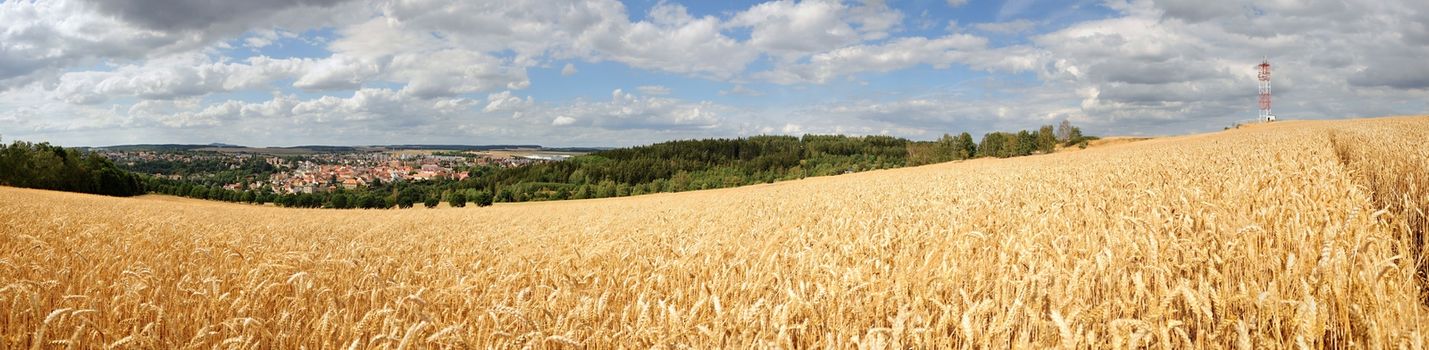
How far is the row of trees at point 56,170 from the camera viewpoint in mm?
69688

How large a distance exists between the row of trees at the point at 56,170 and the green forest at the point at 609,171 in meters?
0.11

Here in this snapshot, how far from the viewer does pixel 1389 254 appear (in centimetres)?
397

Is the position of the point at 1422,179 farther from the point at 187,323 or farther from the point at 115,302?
the point at 115,302

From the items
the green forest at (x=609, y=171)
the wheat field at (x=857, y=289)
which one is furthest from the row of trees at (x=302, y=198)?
the wheat field at (x=857, y=289)

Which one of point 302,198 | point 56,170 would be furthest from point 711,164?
point 56,170

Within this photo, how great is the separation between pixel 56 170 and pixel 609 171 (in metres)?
103

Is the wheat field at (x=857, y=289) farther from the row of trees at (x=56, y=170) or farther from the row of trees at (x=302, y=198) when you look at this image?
the row of trees at (x=302, y=198)

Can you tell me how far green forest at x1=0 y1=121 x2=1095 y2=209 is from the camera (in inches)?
3049

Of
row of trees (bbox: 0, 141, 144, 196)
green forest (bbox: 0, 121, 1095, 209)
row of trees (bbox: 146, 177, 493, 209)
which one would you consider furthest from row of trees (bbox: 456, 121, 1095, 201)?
row of trees (bbox: 0, 141, 144, 196)

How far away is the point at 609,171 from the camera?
16412cm

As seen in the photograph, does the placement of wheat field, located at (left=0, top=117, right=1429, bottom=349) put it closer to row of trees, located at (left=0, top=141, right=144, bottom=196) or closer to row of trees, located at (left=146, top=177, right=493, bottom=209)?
row of trees, located at (left=0, top=141, right=144, bottom=196)

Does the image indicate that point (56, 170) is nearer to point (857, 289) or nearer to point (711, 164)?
point (857, 289)

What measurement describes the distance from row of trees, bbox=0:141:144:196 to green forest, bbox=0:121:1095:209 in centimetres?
11

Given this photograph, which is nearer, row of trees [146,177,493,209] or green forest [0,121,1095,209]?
green forest [0,121,1095,209]
